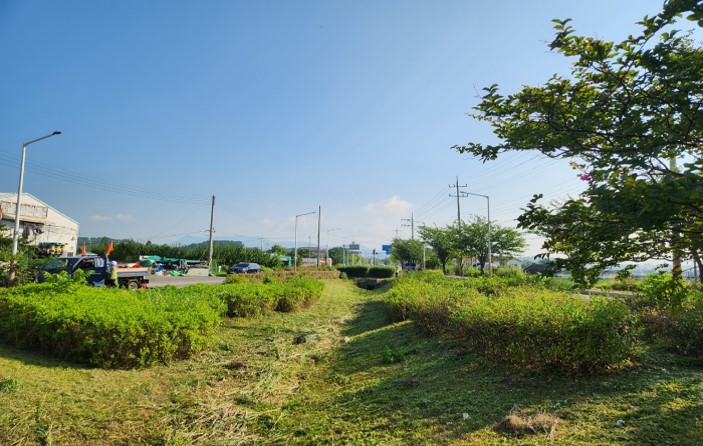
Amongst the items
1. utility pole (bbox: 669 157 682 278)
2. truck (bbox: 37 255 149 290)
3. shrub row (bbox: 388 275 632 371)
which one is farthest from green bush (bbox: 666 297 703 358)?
truck (bbox: 37 255 149 290)

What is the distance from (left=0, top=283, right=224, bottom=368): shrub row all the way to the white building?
1446 inches

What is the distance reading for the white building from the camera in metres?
37.9

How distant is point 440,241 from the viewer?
40.0m

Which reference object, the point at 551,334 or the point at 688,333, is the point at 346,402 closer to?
the point at 551,334

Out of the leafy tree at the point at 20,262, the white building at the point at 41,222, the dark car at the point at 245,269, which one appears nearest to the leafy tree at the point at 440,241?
the dark car at the point at 245,269

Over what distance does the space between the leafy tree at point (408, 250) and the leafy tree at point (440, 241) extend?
374 inches

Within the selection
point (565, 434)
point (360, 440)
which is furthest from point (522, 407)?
point (360, 440)

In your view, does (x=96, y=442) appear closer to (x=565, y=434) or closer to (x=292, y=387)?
(x=292, y=387)

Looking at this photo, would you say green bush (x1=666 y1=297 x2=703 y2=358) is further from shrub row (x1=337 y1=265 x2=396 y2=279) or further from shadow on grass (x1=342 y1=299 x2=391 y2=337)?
shrub row (x1=337 y1=265 x2=396 y2=279)

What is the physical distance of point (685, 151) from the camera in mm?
3172

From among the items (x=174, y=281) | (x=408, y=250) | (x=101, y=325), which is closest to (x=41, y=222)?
(x=174, y=281)

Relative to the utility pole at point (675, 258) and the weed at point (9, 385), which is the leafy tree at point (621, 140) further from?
the weed at point (9, 385)

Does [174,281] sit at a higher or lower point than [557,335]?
lower

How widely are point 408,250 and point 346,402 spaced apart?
49.3 meters
